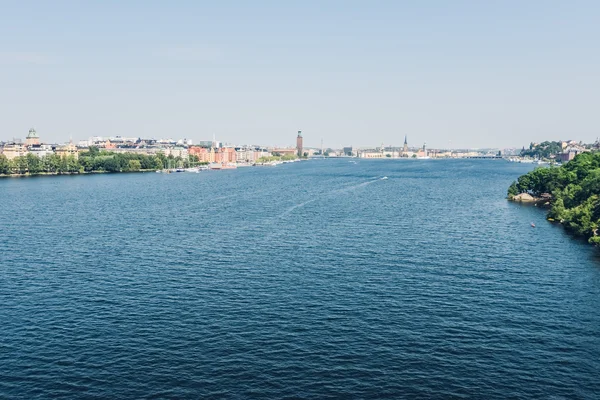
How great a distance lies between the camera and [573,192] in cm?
11306

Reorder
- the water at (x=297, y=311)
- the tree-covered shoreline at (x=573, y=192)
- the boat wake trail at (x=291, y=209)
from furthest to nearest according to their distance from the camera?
the boat wake trail at (x=291, y=209), the tree-covered shoreline at (x=573, y=192), the water at (x=297, y=311)

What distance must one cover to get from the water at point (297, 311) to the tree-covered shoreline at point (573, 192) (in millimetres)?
3617

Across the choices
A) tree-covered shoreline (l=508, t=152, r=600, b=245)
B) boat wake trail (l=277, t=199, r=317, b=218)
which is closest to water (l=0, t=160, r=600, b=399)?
tree-covered shoreline (l=508, t=152, r=600, b=245)

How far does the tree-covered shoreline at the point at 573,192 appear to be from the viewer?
302ft

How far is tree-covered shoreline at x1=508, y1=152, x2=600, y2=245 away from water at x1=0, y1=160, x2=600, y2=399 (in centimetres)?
362

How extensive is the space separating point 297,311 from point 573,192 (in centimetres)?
8360

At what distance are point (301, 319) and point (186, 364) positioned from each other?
13024 mm

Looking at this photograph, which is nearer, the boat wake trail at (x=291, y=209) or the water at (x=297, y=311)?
the water at (x=297, y=311)

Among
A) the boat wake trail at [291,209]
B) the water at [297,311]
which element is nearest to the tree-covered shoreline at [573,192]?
the water at [297,311]

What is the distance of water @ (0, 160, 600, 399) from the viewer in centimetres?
4053

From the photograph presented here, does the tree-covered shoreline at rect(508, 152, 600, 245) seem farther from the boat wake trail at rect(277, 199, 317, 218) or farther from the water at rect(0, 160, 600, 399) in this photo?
the boat wake trail at rect(277, 199, 317, 218)

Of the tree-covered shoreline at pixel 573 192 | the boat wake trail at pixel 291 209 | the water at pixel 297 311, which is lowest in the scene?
the water at pixel 297 311

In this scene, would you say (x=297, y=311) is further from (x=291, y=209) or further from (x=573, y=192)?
(x=573, y=192)

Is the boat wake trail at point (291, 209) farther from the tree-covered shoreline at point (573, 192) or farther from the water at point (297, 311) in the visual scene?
the tree-covered shoreline at point (573, 192)
